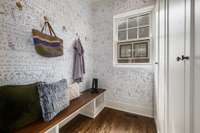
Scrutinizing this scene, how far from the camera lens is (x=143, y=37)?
2.33m

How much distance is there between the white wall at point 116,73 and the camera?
2262mm

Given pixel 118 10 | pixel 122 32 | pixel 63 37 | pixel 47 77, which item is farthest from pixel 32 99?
pixel 118 10

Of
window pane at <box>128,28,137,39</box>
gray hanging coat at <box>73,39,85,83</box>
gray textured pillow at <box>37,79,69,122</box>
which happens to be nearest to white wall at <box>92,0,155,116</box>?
window pane at <box>128,28,137,39</box>

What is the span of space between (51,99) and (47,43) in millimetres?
838

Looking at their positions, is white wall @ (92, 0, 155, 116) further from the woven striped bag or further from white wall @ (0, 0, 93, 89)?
the woven striped bag

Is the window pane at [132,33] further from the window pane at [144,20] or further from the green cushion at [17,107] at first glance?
the green cushion at [17,107]

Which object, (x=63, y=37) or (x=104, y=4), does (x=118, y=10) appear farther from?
(x=63, y=37)

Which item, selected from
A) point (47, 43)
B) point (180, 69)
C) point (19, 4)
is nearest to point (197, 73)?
point (180, 69)

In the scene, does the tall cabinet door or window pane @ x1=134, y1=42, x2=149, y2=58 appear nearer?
the tall cabinet door

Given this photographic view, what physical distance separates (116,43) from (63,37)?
1324mm

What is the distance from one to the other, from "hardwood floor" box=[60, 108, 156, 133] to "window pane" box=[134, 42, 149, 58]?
4.57ft

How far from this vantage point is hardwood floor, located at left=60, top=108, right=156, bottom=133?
5.94 feet

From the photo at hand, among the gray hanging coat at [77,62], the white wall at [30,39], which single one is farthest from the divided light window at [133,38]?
the white wall at [30,39]

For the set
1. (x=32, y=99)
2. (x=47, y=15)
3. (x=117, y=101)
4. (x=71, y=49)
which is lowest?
(x=117, y=101)
